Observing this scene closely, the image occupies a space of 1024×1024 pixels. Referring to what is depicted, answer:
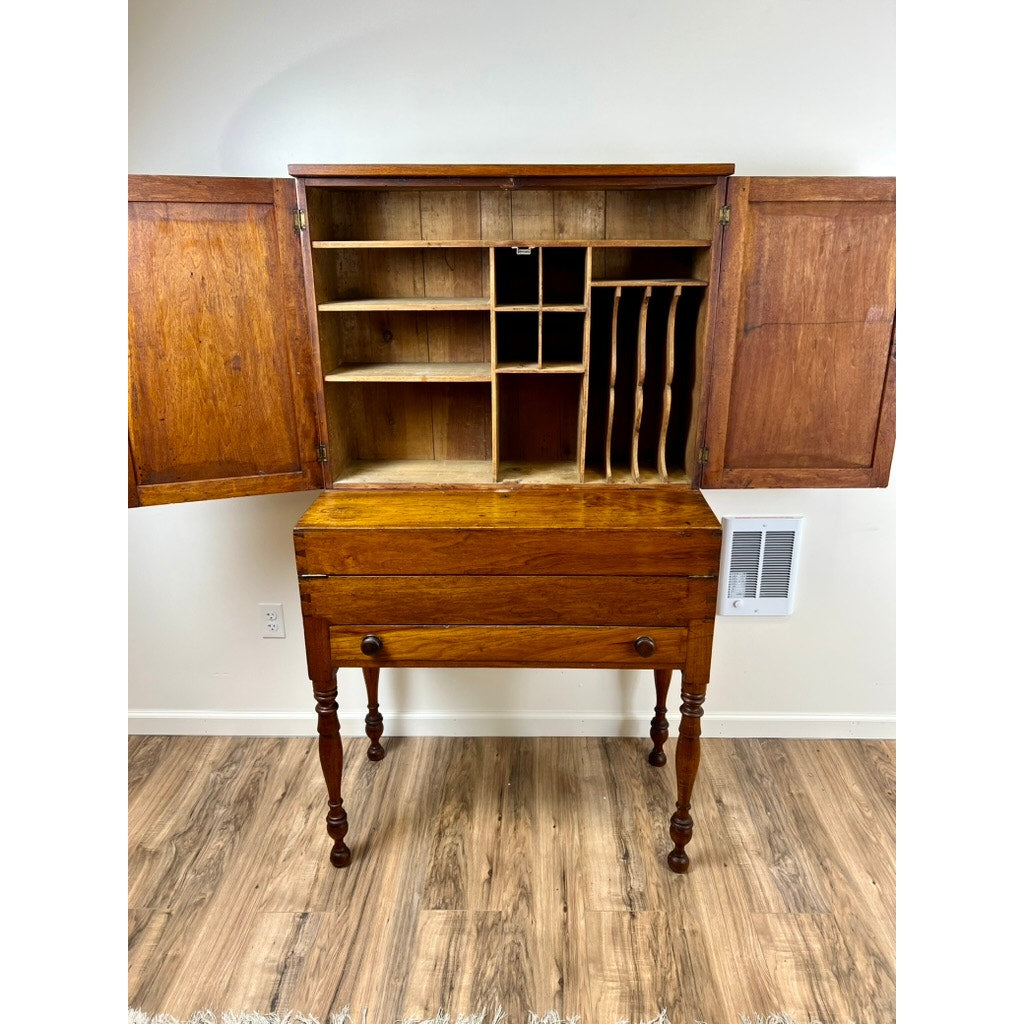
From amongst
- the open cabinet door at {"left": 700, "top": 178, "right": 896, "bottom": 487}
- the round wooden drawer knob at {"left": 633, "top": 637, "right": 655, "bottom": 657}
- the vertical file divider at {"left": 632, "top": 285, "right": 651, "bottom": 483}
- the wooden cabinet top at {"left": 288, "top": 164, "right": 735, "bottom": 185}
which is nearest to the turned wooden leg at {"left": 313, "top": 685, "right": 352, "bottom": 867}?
the round wooden drawer knob at {"left": 633, "top": 637, "right": 655, "bottom": 657}

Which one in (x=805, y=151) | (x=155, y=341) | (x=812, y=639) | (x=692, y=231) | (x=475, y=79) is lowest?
(x=812, y=639)

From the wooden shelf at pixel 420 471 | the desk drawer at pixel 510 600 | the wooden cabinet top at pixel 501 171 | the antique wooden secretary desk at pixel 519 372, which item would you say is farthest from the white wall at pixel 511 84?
the desk drawer at pixel 510 600

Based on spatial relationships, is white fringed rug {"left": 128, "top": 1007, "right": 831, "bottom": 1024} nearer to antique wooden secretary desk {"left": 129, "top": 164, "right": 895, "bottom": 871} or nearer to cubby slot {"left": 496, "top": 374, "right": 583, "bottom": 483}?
antique wooden secretary desk {"left": 129, "top": 164, "right": 895, "bottom": 871}

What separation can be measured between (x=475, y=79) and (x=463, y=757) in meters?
1.89

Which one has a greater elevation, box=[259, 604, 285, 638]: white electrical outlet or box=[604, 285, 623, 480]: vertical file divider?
box=[604, 285, 623, 480]: vertical file divider

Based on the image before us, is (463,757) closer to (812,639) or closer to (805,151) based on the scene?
(812,639)

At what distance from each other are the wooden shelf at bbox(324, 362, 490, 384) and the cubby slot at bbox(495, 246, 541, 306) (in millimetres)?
193

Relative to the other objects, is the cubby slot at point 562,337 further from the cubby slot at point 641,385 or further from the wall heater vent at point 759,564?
the wall heater vent at point 759,564

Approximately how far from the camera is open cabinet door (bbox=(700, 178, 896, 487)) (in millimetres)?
1470

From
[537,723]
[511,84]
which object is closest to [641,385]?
[511,84]

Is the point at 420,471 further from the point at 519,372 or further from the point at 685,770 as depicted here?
the point at 685,770

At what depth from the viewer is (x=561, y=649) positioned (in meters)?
1.59

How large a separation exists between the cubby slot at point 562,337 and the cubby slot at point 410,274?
189 mm
